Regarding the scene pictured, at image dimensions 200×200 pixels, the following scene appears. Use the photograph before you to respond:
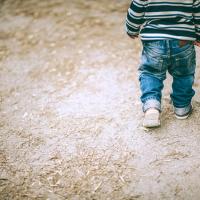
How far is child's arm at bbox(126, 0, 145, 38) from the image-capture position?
2304 mm

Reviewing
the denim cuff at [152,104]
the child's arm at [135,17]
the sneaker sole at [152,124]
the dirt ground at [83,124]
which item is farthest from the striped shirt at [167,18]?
the dirt ground at [83,124]

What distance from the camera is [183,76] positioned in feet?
8.55

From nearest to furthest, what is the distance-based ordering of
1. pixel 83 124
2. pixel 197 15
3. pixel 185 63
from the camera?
1. pixel 197 15
2. pixel 185 63
3. pixel 83 124

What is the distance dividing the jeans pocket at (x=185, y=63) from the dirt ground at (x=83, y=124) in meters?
0.43

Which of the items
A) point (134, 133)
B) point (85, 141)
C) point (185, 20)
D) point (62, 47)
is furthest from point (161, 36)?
point (62, 47)

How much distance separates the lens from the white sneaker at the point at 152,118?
260 centimetres

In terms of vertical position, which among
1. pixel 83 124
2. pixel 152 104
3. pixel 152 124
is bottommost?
pixel 83 124

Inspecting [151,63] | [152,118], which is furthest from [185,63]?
[152,118]

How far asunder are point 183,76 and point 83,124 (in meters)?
0.93

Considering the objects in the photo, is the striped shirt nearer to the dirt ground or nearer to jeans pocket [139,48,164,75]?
jeans pocket [139,48,164,75]

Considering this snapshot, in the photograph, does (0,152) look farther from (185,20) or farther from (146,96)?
(185,20)

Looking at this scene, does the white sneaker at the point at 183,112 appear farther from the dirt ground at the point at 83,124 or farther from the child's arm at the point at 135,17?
the child's arm at the point at 135,17

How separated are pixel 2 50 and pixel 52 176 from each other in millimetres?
2057

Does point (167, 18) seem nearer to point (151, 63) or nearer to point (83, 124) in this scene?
point (151, 63)
